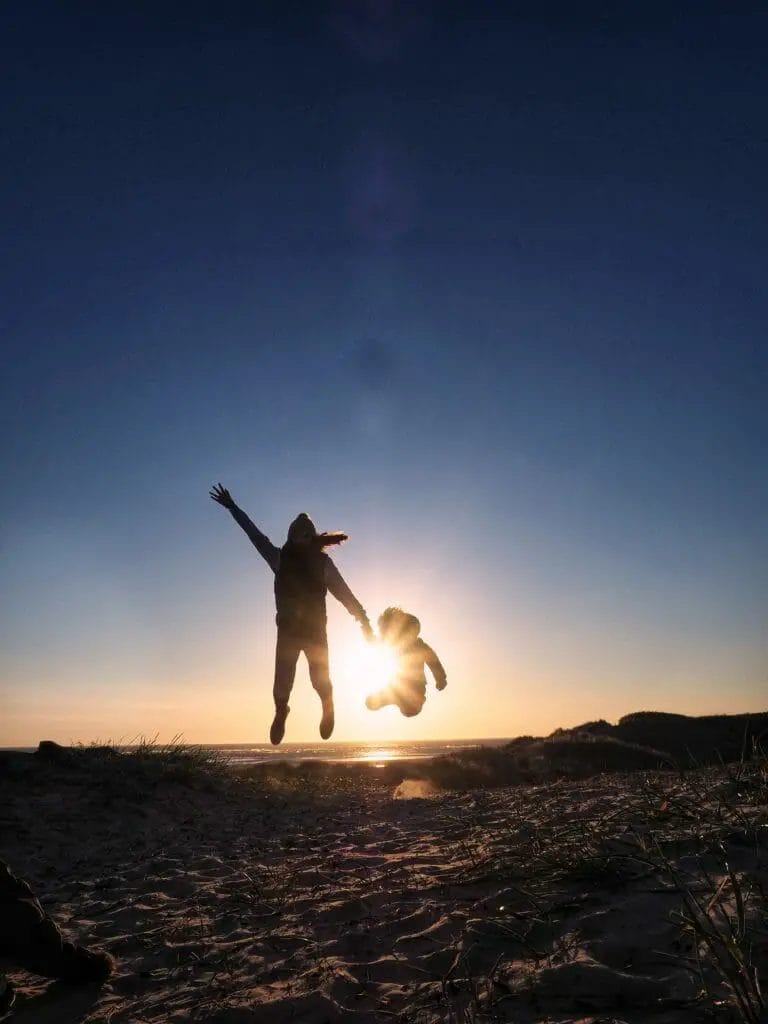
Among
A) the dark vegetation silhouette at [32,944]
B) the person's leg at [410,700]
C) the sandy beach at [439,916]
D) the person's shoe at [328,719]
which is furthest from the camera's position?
the person's leg at [410,700]

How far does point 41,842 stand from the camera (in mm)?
6078

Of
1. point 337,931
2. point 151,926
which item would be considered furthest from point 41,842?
point 337,931

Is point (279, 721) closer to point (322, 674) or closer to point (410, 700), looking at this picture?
point (322, 674)

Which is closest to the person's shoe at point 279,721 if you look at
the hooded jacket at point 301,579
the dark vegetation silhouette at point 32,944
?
the hooded jacket at point 301,579

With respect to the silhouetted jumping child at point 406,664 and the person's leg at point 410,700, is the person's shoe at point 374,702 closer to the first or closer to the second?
the silhouetted jumping child at point 406,664

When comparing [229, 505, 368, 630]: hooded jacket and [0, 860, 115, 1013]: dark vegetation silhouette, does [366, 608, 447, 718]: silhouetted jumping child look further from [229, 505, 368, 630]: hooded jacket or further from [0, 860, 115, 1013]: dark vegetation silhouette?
[0, 860, 115, 1013]: dark vegetation silhouette

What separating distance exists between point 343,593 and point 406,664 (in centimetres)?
143

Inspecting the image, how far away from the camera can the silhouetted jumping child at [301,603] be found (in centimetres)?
845

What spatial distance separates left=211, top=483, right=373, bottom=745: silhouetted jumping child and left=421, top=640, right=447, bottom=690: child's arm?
3.65 ft

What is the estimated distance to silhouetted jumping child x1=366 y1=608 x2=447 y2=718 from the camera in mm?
9086

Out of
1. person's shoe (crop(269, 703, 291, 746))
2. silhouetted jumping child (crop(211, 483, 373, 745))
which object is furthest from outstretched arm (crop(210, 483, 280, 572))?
person's shoe (crop(269, 703, 291, 746))

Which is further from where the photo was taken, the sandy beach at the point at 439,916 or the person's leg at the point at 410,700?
the person's leg at the point at 410,700

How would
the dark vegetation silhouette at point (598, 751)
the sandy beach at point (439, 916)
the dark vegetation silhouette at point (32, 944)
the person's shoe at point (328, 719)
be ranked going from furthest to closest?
1. the dark vegetation silhouette at point (598, 751)
2. the person's shoe at point (328, 719)
3. the dark vegetation silhouette at point (32, 944)
4. the sandy beach at point (439, 916)

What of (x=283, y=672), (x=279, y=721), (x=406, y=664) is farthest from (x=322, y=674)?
(x=406, y=664)
